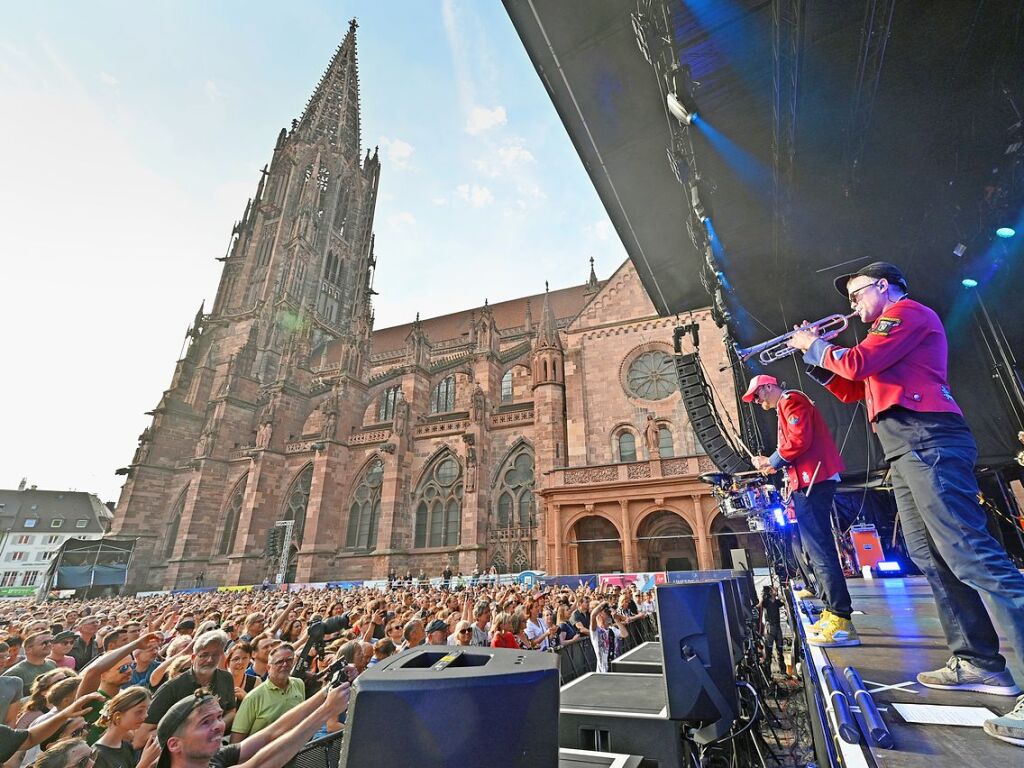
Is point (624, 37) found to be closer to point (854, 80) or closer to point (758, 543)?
point (854, 80)

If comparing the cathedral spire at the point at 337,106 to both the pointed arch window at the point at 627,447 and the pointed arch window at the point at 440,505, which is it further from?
the pointed arch window at the point at 627,447

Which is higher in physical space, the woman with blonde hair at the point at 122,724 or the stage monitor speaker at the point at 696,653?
the stage monitor speaker at the point at 696,653

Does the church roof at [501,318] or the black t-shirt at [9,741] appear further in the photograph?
the church roof at [501,318]

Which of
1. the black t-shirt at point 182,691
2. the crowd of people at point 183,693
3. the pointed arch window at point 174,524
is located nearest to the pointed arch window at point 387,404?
the pointed arch window at point 174,524

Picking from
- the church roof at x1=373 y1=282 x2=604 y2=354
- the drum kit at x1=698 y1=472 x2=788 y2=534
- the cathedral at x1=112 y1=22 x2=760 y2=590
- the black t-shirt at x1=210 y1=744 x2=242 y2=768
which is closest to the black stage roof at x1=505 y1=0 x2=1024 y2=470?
the drum kit at x1=698 y1=472 x2=788 y2=534

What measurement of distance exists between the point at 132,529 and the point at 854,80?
3721 cm

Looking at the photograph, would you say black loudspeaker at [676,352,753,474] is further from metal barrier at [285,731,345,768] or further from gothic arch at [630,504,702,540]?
metal barrier at [285,731,345,768]

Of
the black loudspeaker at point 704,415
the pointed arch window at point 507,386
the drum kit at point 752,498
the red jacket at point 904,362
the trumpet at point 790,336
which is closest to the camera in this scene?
the red jacket at point 904,362

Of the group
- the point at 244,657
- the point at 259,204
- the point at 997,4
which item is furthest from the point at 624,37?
the point at 259,204

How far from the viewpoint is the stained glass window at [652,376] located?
18.3m

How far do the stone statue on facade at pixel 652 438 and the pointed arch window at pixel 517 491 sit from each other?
19.3 feet

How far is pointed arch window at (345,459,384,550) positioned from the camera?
23.9m

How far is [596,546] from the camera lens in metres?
17.6

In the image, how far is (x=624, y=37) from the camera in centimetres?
536
